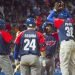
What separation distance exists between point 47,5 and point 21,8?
1600 millimetres

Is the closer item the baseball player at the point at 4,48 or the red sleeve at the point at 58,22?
the red sleeve at the point at 58,22

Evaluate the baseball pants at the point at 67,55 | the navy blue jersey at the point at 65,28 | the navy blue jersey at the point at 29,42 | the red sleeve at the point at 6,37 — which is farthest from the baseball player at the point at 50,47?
the navy blue jersey at the point at 29,42

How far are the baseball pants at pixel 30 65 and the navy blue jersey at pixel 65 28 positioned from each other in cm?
127

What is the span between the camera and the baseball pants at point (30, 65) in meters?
10.3

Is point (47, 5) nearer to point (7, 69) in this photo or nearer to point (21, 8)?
point (21, 8)

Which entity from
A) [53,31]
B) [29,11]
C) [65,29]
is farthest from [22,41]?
[29,11]

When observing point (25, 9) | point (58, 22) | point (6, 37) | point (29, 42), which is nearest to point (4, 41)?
point (6, 37)

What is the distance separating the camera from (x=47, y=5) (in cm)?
2434

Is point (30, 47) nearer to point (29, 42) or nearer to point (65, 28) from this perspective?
point (29, 42)

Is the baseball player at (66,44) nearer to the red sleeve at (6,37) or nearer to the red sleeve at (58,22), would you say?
the red sleeve at (58,22)

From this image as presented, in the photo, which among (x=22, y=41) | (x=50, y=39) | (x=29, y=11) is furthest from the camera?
(x=29, y=11)

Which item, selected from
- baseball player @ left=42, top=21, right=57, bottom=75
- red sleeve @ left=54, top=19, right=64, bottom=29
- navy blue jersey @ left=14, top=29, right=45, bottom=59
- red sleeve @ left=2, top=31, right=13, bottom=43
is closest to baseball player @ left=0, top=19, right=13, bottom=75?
red sleeve @ left=2, top=31, right=13, bottom=43

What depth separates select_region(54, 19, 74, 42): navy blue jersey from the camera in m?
11.3

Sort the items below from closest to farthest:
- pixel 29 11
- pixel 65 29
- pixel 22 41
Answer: pixel 22 41 < pixel 65 29 < pixel 29 11
